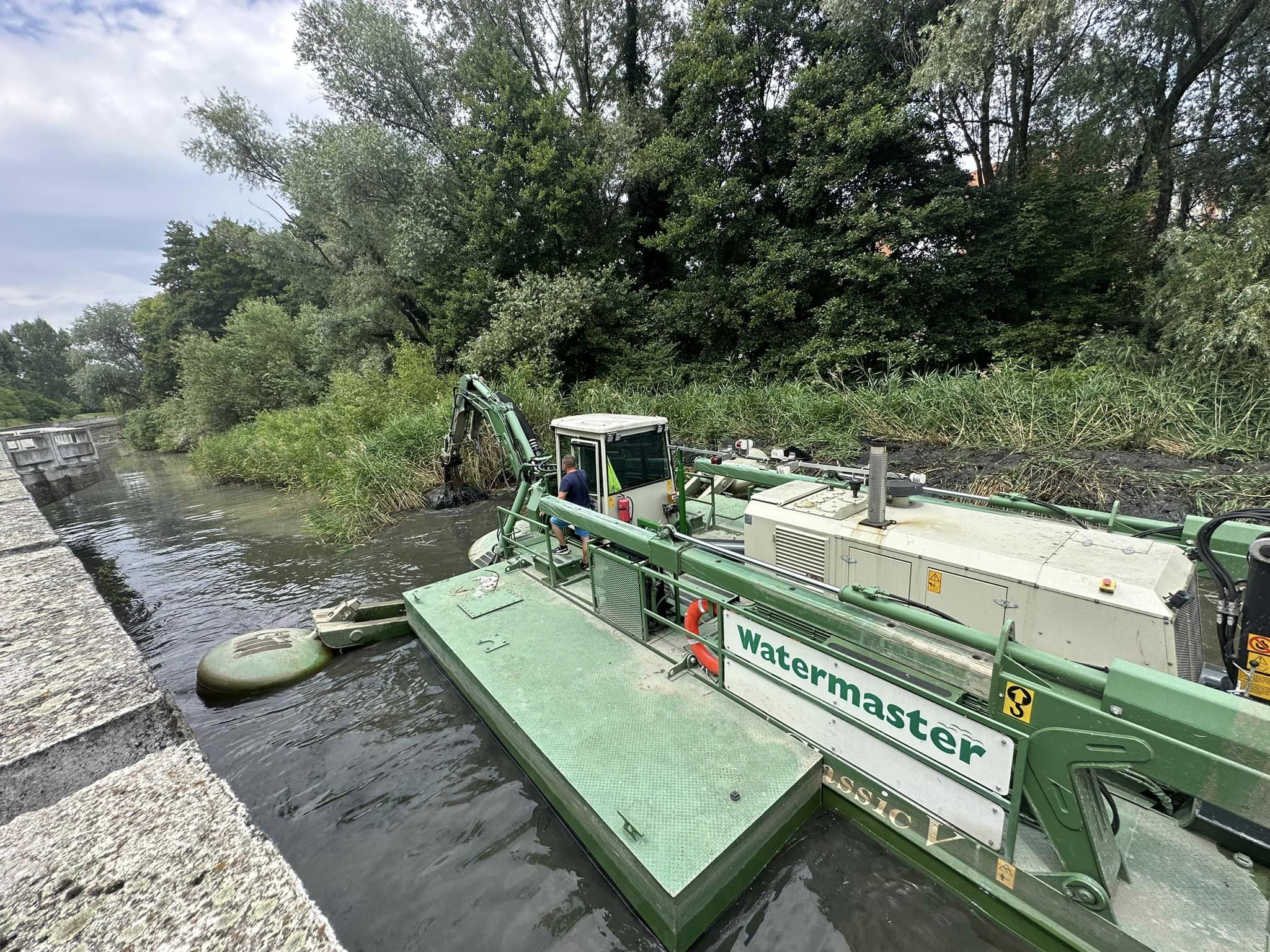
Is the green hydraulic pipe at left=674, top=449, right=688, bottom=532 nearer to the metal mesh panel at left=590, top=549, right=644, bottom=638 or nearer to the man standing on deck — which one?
the man standing on deck

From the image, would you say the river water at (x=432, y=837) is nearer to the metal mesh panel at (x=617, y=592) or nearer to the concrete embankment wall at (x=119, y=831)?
the metal mesh panel at (x=617, y=592)

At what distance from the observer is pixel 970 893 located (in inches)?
→ 103

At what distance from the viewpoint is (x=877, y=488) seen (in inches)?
126

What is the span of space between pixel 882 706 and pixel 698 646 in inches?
55.9

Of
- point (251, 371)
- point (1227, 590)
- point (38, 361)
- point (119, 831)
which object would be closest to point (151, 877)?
point (119, 831)

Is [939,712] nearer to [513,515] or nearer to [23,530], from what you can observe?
[513,515]

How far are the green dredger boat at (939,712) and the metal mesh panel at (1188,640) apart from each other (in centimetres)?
2

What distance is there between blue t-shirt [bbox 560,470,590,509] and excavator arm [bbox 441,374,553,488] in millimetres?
490

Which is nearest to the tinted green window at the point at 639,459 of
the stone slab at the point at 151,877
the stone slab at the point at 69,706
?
the stone slab at the point at 69,706

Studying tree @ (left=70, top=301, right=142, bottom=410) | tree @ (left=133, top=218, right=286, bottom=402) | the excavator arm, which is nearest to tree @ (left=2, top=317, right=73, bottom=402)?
tree @ (left=70, top=301, right=142, bottom=410)

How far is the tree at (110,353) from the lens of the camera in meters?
41.4

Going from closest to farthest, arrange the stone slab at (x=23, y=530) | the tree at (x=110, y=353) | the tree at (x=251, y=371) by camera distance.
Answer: the stone slab at (x=23, y=530), the tree at (x=251, y=371), the tree at (x=110, y=353)

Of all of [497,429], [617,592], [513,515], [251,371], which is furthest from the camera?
[251,371]

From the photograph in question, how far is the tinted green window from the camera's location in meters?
5.51
